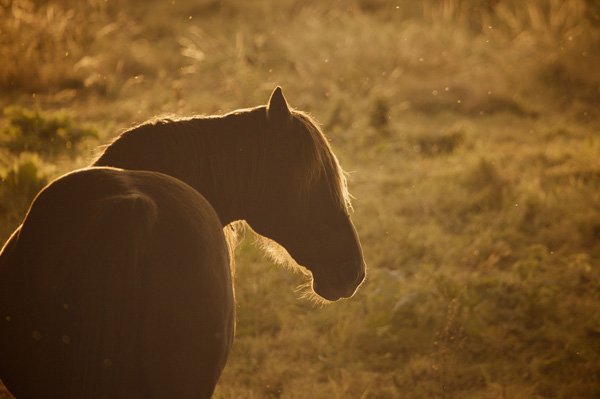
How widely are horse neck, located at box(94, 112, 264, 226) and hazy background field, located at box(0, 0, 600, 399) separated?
1.84 metres

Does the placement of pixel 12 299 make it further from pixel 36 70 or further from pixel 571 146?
pixel 36 70

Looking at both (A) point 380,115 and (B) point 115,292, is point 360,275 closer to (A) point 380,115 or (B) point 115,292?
(B) point 115,292

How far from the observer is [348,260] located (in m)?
2.75

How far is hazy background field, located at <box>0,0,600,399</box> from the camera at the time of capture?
15.2 feet

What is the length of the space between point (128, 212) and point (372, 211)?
455 centimetres

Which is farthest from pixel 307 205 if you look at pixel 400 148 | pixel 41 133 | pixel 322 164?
pixel 400 148

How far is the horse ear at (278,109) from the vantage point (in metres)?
2.52

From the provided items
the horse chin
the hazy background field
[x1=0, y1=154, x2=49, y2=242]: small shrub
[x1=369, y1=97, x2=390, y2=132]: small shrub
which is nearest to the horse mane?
the horse chin

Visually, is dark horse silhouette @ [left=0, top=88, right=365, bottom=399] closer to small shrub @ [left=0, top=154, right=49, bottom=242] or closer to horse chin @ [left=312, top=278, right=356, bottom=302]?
horse chin @ [left=312, top=278, right=356, bottom=302]

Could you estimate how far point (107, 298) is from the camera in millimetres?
1882

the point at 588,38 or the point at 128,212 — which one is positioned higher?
the point at 128,212

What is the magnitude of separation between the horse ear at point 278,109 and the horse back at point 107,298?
0.64m

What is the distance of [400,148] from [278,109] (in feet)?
17.0

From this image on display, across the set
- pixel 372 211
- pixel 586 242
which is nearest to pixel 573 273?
pixel 586 242
